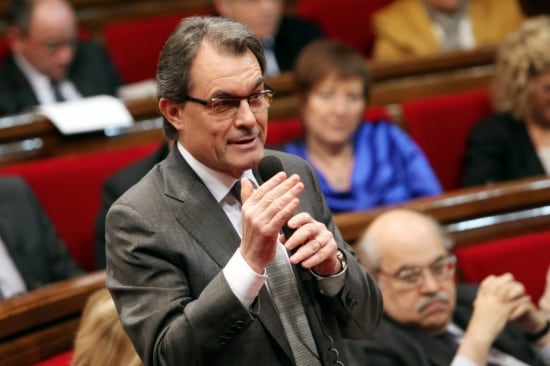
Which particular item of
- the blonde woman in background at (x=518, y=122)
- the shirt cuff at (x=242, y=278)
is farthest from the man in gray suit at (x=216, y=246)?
the blonde woman in background at (x=518, y=122)

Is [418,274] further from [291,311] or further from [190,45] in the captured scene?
[190,45]

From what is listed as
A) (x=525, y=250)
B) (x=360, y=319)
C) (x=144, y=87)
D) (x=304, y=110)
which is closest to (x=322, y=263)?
(x=360, y=319)

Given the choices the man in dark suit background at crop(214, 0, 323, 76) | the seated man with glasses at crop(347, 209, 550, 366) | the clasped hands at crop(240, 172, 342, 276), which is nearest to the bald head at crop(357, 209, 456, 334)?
the seated man with glasses at crop(347, 209, 550, 366)

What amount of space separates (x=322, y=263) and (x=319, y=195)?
0.10 meters

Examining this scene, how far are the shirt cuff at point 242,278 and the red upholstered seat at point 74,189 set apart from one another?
2.61 feet

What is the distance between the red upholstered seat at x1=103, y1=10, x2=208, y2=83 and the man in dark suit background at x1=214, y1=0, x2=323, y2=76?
0.15 meters

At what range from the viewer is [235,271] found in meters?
0.67

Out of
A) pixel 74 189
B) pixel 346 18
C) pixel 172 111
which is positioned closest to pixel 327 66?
pixel 74 189

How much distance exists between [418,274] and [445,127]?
2.08ft

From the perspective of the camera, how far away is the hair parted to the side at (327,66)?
59.1 inches

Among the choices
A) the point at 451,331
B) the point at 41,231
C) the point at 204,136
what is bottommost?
the point at 451,331

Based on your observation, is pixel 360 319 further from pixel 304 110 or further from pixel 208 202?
pixel 304 110

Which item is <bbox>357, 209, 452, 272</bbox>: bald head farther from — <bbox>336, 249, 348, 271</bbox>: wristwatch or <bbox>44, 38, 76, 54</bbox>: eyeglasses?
<bbox>44, 38, 76, 54</bbox>: eyeglasses

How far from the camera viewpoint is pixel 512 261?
4.05 ft
